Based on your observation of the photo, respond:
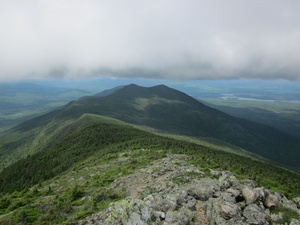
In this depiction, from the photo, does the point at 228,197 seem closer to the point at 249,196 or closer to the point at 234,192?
the point at 234,192

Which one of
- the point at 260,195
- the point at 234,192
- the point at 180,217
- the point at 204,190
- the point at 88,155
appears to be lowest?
the point at 88,155

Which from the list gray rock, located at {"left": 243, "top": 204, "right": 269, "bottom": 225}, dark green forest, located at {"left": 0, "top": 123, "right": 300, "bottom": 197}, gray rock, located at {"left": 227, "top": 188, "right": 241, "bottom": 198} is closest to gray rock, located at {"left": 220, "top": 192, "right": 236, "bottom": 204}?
gray rock, located at {"left": 227, "top": 188, "right": 241, "bottom": 198}

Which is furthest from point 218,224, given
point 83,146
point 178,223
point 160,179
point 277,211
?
point 83,146

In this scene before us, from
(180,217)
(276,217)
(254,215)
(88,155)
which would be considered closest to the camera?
(180,217)

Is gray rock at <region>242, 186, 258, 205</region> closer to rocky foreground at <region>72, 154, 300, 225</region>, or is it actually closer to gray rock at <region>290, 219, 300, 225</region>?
rocky foreground at <region>72, 154, 300, 225</region>

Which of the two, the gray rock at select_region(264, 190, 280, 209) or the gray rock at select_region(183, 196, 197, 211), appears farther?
the gray rock at select_region(264, 190, 280, 209)

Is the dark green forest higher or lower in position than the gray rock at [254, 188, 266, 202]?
lower

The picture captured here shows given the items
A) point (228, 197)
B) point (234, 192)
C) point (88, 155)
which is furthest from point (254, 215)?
point (88, 155)

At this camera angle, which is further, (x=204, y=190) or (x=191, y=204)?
(x=204, y=190)

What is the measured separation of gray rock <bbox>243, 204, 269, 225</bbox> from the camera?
18969 millimetres

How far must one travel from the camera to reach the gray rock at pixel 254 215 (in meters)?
19.0

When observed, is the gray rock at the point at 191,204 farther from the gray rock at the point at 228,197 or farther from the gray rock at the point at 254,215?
the gray rock at the point at 254,215

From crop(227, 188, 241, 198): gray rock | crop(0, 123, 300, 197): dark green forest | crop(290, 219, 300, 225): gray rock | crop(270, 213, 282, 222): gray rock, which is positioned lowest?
crop(0, 123, 300, 197): dark green forest

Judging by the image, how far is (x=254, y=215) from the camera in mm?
19719
